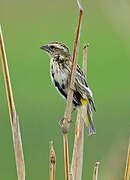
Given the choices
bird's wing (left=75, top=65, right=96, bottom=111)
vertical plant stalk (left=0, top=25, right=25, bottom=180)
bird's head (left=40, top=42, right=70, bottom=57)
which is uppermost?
bird's head (left=40, top=42, right=70, bottom=57)

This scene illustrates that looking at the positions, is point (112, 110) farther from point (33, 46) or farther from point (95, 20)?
point (95, 20)

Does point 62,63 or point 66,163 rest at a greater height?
point 62,63

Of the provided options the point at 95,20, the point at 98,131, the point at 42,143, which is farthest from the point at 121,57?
the point at 42,143

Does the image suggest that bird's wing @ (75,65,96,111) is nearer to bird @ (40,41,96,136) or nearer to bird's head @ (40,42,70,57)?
bird @ (40,41,96,136)

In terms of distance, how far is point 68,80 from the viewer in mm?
Answer: 2395

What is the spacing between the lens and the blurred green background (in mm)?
2338

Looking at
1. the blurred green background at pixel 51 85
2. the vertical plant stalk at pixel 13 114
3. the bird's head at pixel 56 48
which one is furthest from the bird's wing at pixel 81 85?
the vertical plant stalk at pixel 13 114

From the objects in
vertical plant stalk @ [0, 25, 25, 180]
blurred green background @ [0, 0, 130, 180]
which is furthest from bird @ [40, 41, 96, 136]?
vertical plant stalk @ [0, 25, 25, 180]

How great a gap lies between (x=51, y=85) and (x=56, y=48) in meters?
3.55

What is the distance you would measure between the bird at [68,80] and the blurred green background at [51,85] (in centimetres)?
20

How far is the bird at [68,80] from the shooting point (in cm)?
241

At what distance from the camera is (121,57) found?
22.0 ft

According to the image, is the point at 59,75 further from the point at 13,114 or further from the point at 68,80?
the point at 13,114

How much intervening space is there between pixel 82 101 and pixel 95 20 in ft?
17.7
